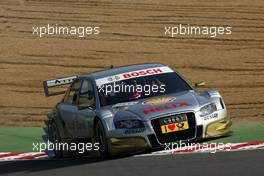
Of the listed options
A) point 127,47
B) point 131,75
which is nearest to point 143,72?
point 131,75

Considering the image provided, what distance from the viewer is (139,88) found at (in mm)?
13219

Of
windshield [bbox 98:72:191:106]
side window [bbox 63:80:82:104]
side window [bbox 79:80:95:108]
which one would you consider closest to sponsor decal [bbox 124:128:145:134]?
windshield [bbox 98:72:191:106]

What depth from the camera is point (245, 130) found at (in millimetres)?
16000

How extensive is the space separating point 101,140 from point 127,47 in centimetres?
1261

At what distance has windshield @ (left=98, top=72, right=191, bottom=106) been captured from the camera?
13070mm

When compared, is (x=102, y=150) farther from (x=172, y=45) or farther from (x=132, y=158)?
(x=172, y=45)

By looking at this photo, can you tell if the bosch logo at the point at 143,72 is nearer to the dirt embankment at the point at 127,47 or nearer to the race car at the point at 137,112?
the race car at the point at 137,112

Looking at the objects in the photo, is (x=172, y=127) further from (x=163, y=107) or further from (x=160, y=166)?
(x=160, y=166)

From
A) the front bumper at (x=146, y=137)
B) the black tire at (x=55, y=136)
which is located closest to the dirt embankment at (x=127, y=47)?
the black tire at (x=55, y=136)

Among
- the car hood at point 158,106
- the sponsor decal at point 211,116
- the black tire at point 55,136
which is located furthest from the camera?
the black tire at point 55,136

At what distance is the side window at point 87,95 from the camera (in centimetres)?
1333

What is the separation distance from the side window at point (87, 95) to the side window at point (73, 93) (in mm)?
226

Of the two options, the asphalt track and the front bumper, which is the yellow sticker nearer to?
the front bumper

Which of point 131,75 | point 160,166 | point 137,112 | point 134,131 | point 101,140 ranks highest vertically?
point 131,75
